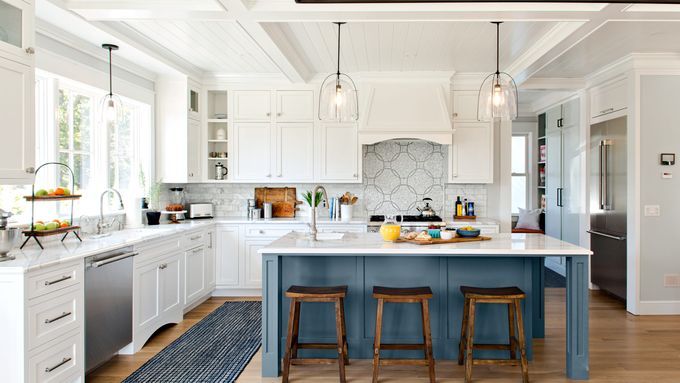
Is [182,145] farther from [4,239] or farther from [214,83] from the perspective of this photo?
[4,239]

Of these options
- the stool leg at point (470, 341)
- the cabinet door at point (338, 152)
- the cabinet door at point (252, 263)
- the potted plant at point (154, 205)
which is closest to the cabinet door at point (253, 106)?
the cabinet door at point (338, 152)

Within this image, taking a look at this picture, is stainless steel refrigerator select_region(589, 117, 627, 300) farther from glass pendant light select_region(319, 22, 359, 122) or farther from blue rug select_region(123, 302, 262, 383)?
blue rug select_region(123, 302, 262, 383)

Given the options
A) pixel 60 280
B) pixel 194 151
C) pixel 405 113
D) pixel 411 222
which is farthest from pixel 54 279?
pixel 405 113

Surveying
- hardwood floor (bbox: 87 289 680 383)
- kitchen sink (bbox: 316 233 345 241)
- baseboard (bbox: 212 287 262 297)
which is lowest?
hardwood floor (bbox: 87 289 680 383)

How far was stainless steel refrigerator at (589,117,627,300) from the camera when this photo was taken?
197 inches

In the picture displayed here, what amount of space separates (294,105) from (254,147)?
733mm

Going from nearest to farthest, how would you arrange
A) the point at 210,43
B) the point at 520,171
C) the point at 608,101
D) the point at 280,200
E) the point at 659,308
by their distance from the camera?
the point at 210,43 < the point at 659,308 < the point at 608,101 < the point at 280,200 < the point at 520,171

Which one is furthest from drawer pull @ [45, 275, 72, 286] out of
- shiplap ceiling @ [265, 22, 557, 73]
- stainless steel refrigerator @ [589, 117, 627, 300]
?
stainless steel refrigerator @ [589, 117, 627, 300]

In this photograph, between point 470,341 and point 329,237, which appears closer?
point 470,341

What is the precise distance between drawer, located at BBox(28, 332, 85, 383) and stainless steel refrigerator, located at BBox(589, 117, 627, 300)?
17.3ft

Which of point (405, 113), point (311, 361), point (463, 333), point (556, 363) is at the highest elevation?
point (405, 113)

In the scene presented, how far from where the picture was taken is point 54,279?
265cm

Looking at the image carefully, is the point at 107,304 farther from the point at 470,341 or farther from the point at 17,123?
the point at 470,341

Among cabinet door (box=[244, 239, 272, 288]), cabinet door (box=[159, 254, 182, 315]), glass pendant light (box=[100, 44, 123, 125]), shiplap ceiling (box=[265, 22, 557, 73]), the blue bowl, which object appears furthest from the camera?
cabinet door (box=[244, 239, 272, 288])
